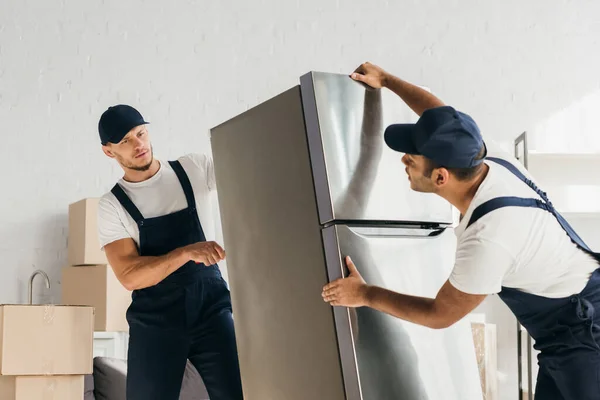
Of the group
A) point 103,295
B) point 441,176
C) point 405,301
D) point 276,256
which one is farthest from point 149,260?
point 103,295

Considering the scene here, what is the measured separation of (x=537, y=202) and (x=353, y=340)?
56 cm

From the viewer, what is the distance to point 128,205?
2629mm

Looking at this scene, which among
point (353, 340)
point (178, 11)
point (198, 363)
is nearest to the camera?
point (353, 340)

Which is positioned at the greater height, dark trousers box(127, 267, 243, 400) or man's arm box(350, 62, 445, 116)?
man's arm box(350, 62, 445, 116)

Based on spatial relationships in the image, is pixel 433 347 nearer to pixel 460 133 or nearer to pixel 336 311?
pixel 336 311

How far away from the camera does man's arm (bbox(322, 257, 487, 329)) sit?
184 cm

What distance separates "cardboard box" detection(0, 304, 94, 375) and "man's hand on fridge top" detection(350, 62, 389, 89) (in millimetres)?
1486

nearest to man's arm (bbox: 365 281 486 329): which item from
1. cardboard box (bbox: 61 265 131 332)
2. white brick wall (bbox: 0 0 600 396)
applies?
cardboard box (bbox: 61 265 131 332)

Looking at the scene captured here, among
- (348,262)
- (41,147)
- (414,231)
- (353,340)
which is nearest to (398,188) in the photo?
(414,231)

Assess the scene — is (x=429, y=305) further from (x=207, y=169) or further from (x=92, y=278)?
(x=92, y=278)

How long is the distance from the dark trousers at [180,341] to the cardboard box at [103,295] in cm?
140

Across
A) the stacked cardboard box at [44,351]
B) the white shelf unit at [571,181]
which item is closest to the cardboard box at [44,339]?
the stacked cardboard box at [44,351]

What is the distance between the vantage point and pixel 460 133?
181 centimetres

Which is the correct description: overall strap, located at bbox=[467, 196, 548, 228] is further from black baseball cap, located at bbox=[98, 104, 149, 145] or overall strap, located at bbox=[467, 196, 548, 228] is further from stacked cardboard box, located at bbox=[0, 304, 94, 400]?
stacked cardboard box, located at bbox=[0, 304, 94, 400]
